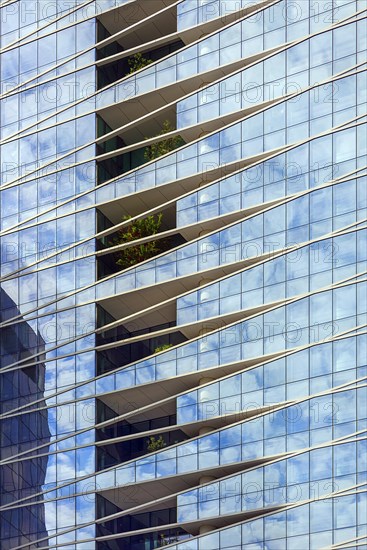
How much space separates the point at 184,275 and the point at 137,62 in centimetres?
1408

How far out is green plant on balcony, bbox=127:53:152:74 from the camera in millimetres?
Answer: 86312

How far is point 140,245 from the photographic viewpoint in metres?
82.8

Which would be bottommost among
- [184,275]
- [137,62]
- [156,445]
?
[156,445]

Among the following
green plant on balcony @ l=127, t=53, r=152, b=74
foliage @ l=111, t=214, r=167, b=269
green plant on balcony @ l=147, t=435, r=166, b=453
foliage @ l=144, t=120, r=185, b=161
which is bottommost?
green plant on balcony @ l=147, t=435, r=166, b=453

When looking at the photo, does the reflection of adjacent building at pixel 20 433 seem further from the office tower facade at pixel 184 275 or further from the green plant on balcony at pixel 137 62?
the green plant on balcony at pixel 137 62

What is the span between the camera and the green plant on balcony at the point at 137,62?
86312mm

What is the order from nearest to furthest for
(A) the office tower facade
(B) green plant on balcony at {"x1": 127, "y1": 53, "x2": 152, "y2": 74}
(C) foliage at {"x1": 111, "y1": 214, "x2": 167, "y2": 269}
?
(A) the office tower facade, (C) foliage at {"x1": 111, "y1": 214, "x2": 167, "y2": 269}, (B) green plant on balcony at {"x1": 127, "y1": 53, "x2": 152, "y2": 74}

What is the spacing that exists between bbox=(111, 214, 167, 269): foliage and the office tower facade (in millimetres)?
124

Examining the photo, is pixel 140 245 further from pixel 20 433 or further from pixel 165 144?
pixel 20 433

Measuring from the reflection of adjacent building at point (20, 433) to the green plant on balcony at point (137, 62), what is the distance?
47.0 feet

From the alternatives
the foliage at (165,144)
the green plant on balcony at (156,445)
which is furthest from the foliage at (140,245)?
the green plant on balcony at (156,445)

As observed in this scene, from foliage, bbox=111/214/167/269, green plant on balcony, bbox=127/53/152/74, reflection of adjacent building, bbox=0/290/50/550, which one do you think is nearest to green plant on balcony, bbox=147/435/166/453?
reflection of adjacent building, bbox=0/290/50/550

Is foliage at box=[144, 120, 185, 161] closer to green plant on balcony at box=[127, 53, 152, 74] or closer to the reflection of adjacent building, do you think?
green plant on balcony at box=[127, 53, 152, 74]

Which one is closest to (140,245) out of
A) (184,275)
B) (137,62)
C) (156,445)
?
(184,275)
